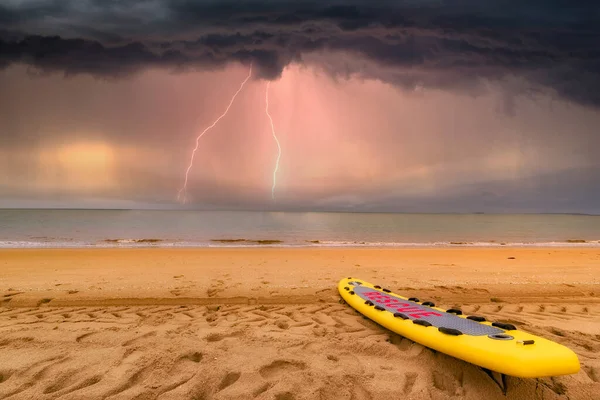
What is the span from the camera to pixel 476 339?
338 centimetres

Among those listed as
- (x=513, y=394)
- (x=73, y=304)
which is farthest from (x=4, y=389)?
(x=513, y=394)

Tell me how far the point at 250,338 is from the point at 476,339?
2347mm

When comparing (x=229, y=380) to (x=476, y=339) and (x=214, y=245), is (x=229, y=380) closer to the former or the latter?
(x=476, y=339)

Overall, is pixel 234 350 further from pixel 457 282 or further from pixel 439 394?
pixel 457 282

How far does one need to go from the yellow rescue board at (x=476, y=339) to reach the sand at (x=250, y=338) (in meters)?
0.14

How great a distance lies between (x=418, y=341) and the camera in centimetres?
378

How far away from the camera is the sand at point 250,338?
9.72 ft

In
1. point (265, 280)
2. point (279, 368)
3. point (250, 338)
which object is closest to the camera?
point (279, 368)

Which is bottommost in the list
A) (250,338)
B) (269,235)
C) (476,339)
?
(269,235)

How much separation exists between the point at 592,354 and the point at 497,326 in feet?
3.00

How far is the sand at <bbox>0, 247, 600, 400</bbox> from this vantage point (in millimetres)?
2963

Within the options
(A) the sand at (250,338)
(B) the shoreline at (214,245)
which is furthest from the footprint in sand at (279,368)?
(B) the shoreline at (214,245)

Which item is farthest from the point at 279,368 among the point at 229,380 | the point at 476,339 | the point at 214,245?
the point at 214,245

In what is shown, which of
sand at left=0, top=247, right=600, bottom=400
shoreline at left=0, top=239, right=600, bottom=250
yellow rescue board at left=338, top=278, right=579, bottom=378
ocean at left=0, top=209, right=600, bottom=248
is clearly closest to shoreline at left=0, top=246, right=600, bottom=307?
sand at left=0, top=247, right=600, bottom=400
